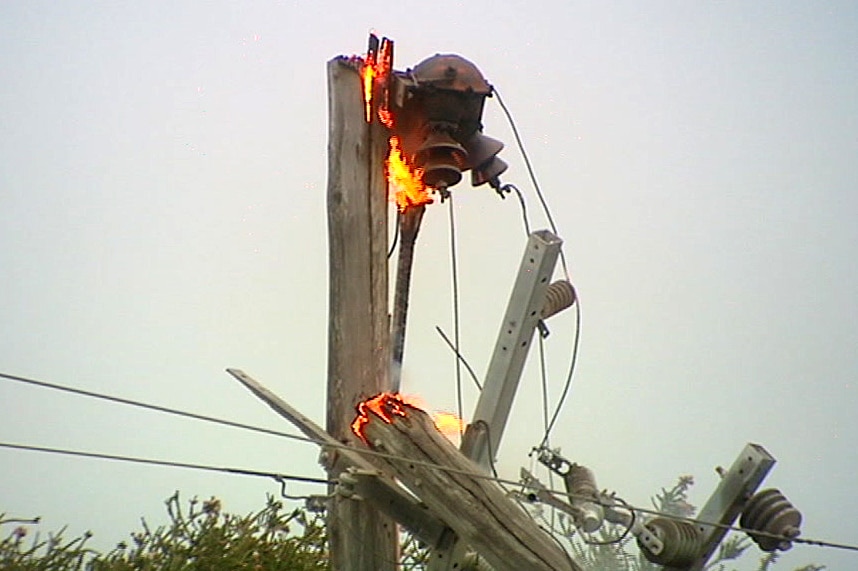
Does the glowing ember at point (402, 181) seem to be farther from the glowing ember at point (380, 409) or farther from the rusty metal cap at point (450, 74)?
the glowing ember at point (380, 409)

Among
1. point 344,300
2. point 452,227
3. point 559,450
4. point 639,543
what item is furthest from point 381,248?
point 639,543

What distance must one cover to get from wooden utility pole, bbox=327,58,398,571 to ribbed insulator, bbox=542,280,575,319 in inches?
29.1

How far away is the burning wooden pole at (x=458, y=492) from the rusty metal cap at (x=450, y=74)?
5.22 ft

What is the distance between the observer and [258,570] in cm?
515

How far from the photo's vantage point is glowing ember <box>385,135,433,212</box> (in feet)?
16.1

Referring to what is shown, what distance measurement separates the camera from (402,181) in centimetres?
495

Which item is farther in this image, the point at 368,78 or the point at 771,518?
the point at 368,78

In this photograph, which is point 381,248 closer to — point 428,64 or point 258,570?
point 428,64

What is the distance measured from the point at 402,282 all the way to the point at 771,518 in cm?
198

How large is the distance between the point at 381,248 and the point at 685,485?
3.82 m

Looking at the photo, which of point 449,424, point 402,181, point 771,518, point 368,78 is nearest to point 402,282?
point 402,181

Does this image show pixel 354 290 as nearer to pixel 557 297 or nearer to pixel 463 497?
pixel 557 297

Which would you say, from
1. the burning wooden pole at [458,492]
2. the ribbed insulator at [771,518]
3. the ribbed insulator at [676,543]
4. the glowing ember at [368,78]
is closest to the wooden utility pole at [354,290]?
the glowing ember at [368,78]

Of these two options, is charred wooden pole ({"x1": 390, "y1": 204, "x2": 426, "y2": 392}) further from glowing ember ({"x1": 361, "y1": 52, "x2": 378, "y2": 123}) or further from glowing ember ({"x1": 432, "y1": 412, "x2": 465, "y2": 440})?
glowing ember ({"x1": 361, "y1": 52, "x2": 378, "y2": 123})
